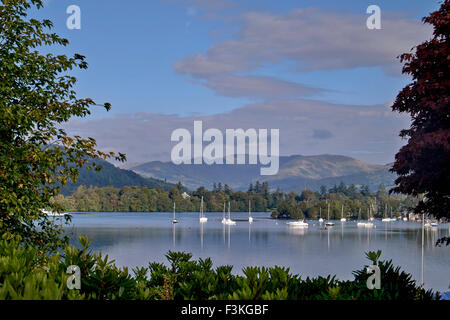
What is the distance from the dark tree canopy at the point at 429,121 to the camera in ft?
47.6

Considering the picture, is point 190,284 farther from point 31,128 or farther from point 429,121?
point 429,121

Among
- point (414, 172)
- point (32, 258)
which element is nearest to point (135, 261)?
point (414, 172)

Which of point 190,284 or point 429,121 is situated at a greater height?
point 429,121

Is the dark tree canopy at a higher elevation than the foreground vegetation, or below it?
higher

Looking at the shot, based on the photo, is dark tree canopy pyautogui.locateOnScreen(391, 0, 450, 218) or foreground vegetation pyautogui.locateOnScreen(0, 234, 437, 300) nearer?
foreground vegetation pyautogui.locateOnScreen(0, 234, 437, 300)

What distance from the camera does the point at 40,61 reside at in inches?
469

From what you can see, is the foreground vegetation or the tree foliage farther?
the tree foliage

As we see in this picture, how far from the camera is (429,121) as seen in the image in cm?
1530

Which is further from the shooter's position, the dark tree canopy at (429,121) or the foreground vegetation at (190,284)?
the dark tree canopy at (429,121)

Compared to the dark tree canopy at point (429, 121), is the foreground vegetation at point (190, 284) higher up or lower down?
lower down

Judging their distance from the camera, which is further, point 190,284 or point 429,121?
point 429,121

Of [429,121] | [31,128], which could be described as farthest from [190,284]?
[429,121]

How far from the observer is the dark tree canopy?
14.5 meters
